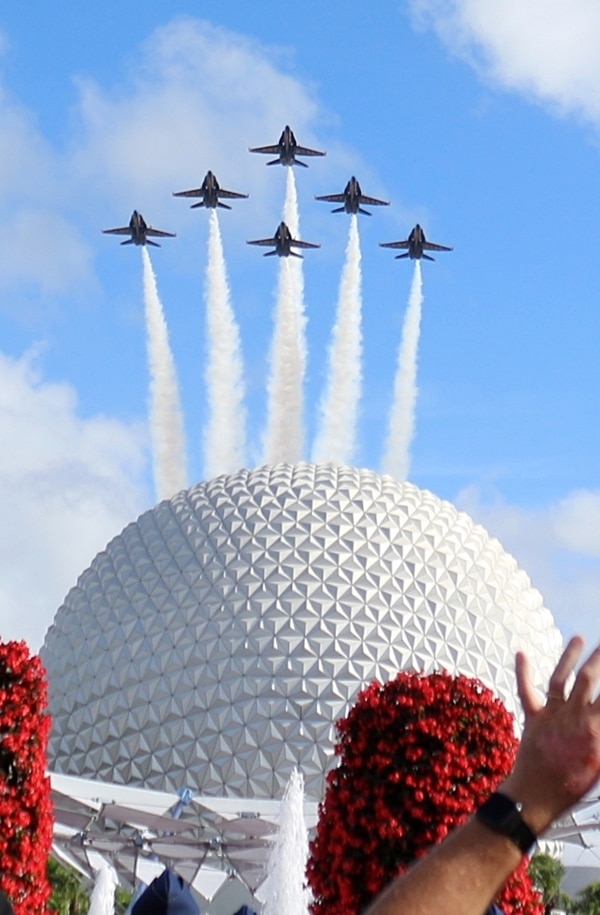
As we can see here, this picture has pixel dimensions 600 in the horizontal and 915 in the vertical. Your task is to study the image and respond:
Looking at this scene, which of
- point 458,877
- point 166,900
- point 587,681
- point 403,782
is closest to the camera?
point 458,877

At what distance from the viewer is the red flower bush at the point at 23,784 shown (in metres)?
16.3

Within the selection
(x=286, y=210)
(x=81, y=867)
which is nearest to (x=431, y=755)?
(x=81, y=867)

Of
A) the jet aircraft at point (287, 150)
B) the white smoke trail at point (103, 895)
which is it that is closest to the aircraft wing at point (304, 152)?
the jet aircraft at point (287, 150)

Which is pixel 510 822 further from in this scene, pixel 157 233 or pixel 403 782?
pixel 157 233

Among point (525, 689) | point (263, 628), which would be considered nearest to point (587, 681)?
point (525, 689)

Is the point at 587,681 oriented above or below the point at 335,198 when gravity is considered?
below

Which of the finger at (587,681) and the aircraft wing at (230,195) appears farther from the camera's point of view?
the aircraft wing at (230,195)

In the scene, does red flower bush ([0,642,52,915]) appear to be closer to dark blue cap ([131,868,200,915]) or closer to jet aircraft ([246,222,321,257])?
dark blue cap ([131,868,200,915])

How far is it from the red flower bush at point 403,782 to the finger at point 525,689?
45.2 feet

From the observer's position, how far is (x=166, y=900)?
29.2 ft

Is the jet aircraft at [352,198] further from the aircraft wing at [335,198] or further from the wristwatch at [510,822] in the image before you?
the wristwatch at [510,822]

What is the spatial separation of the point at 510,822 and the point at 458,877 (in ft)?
0.64

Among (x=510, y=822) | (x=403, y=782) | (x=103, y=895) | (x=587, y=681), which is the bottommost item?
(x=510, y=822)

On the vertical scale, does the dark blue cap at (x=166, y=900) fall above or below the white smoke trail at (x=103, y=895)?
below
